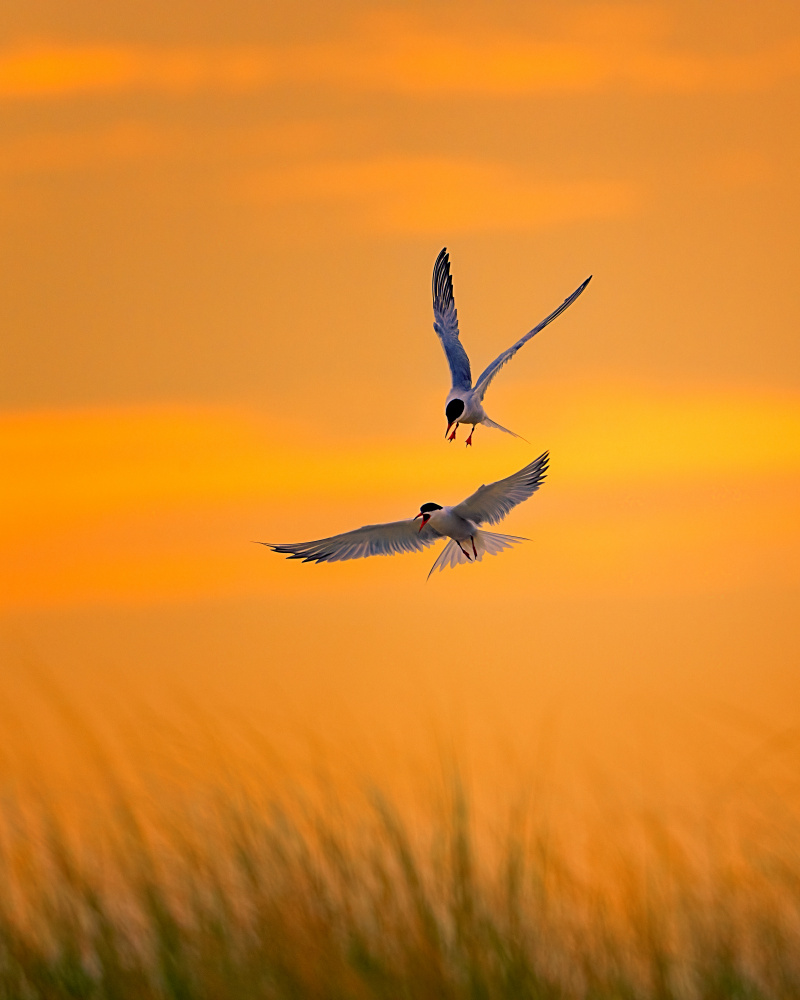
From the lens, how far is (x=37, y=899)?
25.2 feet

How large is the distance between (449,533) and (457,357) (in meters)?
2.08

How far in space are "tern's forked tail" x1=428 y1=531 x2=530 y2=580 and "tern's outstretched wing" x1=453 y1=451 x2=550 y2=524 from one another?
264 mm

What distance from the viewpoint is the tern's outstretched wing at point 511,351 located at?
9.84 metres

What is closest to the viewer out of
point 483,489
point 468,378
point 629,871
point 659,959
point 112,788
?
point 659,959

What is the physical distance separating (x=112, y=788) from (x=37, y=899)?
2.14 feet

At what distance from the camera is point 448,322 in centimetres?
1237

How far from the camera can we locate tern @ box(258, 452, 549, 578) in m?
9.70

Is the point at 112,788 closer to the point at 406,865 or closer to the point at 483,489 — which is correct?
the point at 406,865

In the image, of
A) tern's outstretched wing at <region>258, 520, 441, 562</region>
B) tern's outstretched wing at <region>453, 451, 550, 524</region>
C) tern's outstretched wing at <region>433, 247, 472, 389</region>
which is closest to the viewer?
tern's outstretched wing at <region>453, 451, 550, 524</region>

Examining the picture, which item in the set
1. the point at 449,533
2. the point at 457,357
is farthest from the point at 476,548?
the point at 457,357

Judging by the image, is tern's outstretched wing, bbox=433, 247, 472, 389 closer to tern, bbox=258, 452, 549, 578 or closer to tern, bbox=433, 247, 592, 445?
tern, bbox=433, 247, 592, 445

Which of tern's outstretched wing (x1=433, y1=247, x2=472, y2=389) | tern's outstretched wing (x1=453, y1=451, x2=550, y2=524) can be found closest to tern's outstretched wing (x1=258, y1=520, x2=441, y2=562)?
tern's outstretched wing (x1=453, y1=451, x2=550, y2=524)

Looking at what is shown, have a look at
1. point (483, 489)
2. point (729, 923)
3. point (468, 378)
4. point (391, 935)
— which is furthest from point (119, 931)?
point (468, 378)

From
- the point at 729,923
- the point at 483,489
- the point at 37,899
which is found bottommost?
the point at 729,923
